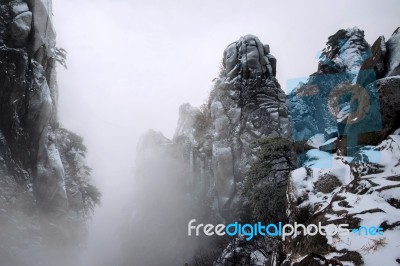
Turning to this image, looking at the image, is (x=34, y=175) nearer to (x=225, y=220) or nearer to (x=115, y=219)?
(x=225, y=220)

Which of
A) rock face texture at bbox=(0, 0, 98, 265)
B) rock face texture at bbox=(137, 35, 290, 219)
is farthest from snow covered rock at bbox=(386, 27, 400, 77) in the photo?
rock face texture at bbox=(0, 0, 98, 265)

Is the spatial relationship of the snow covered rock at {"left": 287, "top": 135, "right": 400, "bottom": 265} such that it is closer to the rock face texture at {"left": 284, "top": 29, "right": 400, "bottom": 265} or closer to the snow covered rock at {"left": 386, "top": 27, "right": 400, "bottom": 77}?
the rock face texture at {"left": 284, "top": 29, "right": 400, "bottom": 265}

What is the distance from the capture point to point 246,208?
23.5m

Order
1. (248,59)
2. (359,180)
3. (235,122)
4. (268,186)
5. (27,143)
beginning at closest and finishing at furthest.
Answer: (359,180)
(268,186)
(27,143)
(235,122)
(248,59)

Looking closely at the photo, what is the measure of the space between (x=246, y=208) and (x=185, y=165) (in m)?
16.7

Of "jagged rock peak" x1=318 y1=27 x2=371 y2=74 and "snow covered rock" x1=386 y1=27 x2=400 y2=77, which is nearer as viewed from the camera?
"snow covered rock" x1=386 y1=27 x2=400 y2=77

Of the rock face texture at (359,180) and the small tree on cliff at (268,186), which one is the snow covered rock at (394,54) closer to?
the rock face texture at (359,180)

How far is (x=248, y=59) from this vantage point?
3200cm

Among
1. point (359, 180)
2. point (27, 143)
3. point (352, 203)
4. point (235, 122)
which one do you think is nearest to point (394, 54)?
point (359, 180)

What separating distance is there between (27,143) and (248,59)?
76.5ft

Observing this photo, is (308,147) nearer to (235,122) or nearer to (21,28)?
(235,122)

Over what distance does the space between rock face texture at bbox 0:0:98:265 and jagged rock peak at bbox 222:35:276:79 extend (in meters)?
18.7

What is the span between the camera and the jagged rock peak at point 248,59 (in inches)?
1254

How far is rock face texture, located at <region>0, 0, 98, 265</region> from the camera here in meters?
20.0
